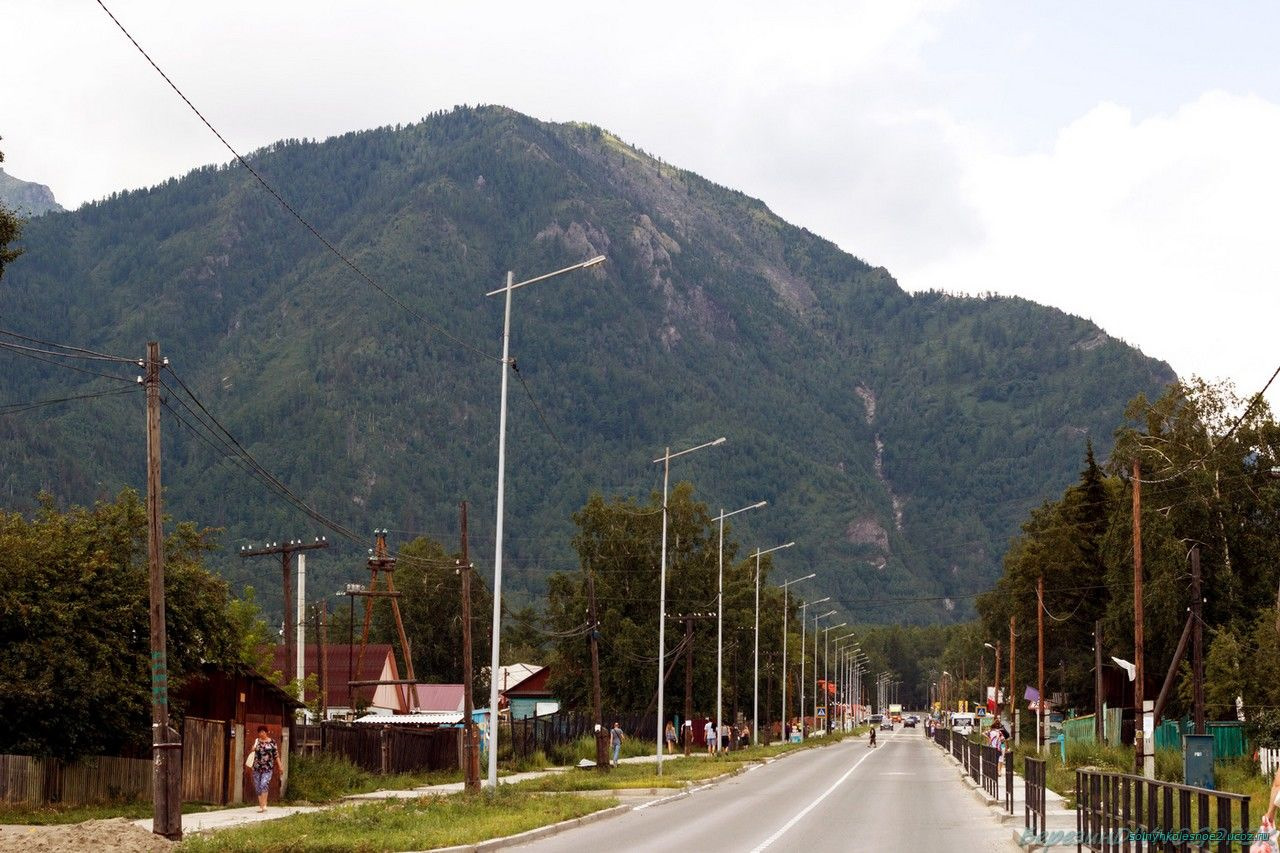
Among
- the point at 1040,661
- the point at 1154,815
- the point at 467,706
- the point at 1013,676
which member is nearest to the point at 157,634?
the point at 1154,815

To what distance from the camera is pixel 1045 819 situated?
25.8 m

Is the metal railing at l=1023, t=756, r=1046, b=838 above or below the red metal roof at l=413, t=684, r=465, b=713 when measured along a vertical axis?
above

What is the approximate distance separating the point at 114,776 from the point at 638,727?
179 ft

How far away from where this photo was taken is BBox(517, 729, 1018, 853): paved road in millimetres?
24875

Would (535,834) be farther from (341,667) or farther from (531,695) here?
Answer: (531,695)

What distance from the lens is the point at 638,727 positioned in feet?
283

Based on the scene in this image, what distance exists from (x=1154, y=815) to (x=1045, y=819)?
1115 cm

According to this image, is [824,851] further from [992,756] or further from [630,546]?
[630,546]

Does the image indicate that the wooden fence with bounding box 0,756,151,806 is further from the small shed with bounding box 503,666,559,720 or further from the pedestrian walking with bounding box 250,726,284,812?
the small shed with bounding box 503,666,559,720

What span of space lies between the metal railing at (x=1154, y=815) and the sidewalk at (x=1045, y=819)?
2.78m

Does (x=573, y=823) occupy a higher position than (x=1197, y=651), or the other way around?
(x=1197, y=651)

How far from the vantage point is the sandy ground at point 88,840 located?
20328 millimetres

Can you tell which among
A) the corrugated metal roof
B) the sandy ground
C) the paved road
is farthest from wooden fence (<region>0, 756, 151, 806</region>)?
the corrugated metal roof

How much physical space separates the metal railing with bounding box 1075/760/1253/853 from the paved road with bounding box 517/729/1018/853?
206 inches
